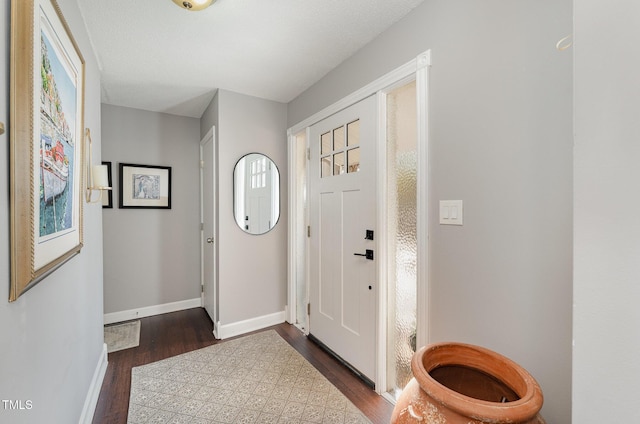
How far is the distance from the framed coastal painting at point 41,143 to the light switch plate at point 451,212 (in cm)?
160

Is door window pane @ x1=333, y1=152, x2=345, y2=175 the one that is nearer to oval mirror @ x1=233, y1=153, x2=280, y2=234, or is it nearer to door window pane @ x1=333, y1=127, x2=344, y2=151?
door window pane @ x1=333, y1=127, x2=344, y2=151

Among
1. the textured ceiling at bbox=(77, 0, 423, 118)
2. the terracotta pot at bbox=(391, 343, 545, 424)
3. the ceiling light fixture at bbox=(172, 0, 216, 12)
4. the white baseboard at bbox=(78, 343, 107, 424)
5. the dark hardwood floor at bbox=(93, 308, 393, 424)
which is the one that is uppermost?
the textured ceiling at bbox=(77, 0, 423, 118)

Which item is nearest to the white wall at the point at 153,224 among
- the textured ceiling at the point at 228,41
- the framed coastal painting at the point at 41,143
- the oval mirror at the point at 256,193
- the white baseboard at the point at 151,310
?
the white baseboard at the point at 151,310

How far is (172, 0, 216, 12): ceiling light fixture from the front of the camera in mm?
1489

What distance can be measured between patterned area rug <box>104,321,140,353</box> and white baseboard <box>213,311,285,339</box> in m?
0.73

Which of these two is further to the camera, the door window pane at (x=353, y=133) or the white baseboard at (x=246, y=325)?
the white baseboard at (x=246, y=325)

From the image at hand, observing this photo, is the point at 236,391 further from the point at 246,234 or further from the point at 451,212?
the point at 451,212

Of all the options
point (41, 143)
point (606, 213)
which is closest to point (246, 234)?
point (41, 143)

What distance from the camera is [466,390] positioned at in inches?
41.9

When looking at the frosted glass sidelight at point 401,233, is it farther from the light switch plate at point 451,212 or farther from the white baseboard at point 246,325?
the white baseboard at point 246,325

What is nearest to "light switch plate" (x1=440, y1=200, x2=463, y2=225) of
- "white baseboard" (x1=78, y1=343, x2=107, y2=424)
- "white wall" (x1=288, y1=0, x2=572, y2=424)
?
"white wall" (x1=288, y1=0, x2=572, y2=424)

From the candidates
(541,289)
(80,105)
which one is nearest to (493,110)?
(541,289)

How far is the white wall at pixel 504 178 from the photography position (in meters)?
1.05

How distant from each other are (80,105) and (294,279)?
7.21 feet
